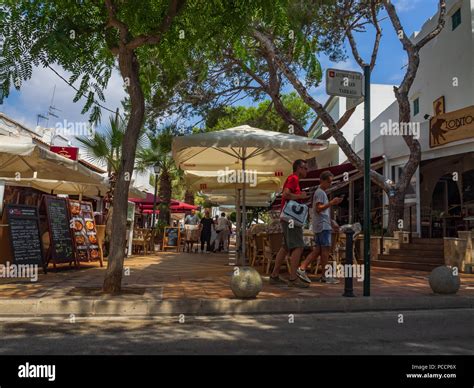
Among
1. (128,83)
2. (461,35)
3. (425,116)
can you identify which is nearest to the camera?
(128,83)

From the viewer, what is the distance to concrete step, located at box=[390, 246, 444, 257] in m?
11.9

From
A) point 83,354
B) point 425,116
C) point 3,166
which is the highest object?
point 425,116

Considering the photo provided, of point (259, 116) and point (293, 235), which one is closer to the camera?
point (293, 235)

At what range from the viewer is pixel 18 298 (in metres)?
6.24

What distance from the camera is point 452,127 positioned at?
12.9 m

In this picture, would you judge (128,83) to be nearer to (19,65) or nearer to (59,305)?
(19,65)

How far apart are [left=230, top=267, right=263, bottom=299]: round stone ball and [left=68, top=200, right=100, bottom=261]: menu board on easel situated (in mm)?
4781

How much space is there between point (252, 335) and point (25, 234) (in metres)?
5.38

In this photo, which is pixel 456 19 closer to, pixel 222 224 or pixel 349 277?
pixel 222 224

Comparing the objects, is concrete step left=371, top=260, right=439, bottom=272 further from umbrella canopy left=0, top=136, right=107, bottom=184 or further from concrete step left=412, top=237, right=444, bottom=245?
umbrella canopy left=0, top=136, right=107, bottom=184

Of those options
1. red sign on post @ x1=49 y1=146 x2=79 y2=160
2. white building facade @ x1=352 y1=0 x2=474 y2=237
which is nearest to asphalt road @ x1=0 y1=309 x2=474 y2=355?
white building facade @ x1=352 y1=0 x2=474 y2=237

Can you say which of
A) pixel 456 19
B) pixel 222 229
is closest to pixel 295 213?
pixel 456 19
